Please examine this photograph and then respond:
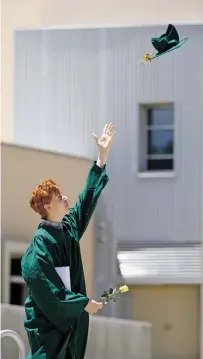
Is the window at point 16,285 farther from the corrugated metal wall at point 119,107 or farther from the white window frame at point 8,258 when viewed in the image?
the corrugated metal wall at point 119,107

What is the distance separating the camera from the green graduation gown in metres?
4.30

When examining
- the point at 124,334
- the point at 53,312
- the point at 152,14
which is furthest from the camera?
the point at 124,334

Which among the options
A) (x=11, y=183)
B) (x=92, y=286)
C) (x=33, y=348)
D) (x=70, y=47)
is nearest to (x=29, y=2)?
(x=70, y=47)

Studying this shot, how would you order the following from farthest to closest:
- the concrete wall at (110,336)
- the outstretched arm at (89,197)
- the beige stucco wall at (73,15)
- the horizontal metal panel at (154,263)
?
the horizontal metal panel at (154,263)
the concrete wall at (110,336)
the beige stucco wall at (73,15)
the outstretched arm at (89,197)

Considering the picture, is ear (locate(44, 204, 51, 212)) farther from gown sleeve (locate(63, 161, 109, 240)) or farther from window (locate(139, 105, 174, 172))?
window (locate(139, 105, 174, 172))

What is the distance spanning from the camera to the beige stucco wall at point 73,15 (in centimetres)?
703

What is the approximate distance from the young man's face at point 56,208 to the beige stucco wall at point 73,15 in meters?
2.72

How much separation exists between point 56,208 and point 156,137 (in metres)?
3.51

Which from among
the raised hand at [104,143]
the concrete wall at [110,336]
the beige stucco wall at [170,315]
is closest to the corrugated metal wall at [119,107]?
the beige stucco wall at [170,315]

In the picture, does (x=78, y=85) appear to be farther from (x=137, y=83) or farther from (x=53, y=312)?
(x=53, y=312)

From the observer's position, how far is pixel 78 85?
7.92 metres

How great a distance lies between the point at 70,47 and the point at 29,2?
0.70 metres

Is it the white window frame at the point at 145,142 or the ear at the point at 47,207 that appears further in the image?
the white window frame at the point at 145,142

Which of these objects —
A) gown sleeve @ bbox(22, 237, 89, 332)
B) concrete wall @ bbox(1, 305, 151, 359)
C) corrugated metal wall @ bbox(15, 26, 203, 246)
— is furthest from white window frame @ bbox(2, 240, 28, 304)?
gown sleeve @ bbox(22, 237, 89, 332)
